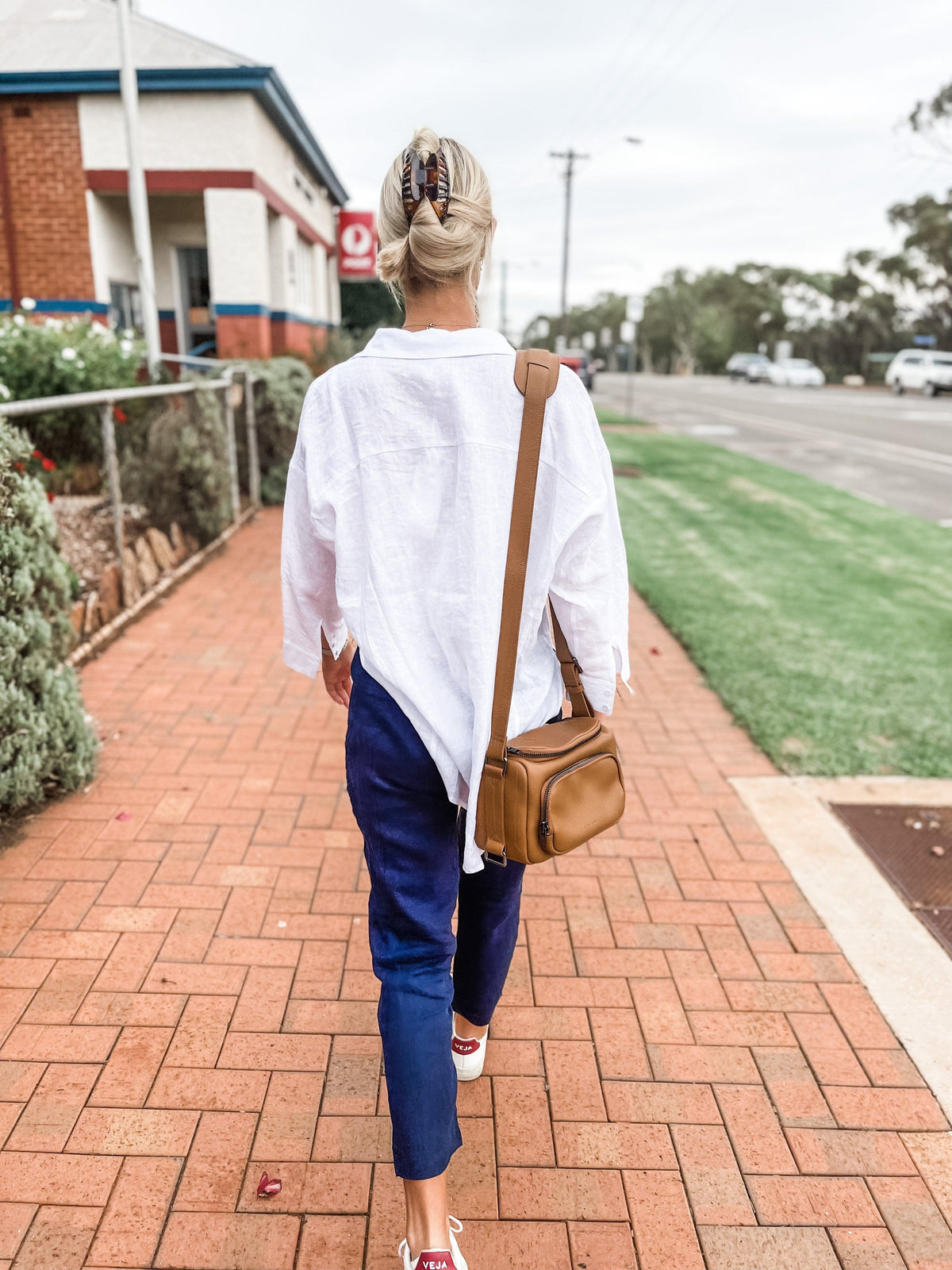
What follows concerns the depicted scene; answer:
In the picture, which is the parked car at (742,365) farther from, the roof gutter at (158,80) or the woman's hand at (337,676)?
the woman's hand at (337,676)

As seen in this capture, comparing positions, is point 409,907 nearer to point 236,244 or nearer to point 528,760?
point 528,760

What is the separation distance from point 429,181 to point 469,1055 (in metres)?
1.87

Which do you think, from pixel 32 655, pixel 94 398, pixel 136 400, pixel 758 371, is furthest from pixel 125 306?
pixel 758 371

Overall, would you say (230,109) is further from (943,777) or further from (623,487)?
(943,777)

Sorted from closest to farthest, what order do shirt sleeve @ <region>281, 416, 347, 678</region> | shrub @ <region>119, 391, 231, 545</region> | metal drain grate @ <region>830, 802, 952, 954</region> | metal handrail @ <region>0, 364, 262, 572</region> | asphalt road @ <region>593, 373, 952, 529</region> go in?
shirt sleeve @ <region>281, 416, 347, 678</region>
metal drain grate @ <region>830, 802, 952, 954</region>
metal handrail @ <region>0, 364, 262, 572</region>
shrub @ <region>119, 391, 231, 545</region>
asphalt road @ <region>593, 373, 952, 529</region>

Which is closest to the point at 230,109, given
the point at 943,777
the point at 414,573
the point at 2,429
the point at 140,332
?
the point at 140,332

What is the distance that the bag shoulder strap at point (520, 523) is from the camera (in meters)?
1.56

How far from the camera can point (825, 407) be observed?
95.0 feet

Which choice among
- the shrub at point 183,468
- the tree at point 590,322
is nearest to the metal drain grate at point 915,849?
the shrub at point 183,468

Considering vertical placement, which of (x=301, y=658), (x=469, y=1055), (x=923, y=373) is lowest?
(x=469, y=1055)

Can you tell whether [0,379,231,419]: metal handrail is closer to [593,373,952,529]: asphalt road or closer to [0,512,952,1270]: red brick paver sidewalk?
[0,512,952,1270]: red brick paver sidewalk

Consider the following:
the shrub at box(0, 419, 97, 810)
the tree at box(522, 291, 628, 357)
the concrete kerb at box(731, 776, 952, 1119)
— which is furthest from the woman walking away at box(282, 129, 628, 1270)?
the tree at box(522, 291, 628, 357)

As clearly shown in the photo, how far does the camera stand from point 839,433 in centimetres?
2050

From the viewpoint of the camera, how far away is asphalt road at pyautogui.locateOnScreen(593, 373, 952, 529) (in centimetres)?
1311
